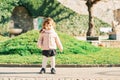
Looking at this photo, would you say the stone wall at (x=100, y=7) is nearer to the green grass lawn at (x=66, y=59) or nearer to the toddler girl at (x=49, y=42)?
the green grass lawn at (x=66, y=59)

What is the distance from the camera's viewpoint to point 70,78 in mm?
11695

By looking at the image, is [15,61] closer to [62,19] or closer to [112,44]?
[112,44]

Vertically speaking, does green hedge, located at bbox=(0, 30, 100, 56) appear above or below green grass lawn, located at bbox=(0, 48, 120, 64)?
above

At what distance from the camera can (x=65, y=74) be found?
12609mm

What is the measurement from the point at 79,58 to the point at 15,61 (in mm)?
2508

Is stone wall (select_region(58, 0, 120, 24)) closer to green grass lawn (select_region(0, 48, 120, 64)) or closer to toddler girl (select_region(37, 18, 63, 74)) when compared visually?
green grass lawn (select_region(0, 48, 120, 64))

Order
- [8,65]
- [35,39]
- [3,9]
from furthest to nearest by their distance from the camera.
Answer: [3,9], [35,39], [8,65]

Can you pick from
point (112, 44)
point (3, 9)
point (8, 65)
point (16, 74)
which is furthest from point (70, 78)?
point (3, 9)

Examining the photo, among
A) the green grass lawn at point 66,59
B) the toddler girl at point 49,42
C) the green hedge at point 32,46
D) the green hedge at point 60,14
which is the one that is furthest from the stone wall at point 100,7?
the toddler girl at point 49,42

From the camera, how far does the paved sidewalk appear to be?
11805mm

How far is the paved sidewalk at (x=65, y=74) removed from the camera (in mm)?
11805

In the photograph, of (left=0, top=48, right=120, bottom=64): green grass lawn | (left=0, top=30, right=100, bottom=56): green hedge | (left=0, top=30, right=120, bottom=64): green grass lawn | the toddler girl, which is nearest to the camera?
the toddler girl

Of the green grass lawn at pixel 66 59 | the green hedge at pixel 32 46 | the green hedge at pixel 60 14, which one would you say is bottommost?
the green grass lawn at pixel 66 59

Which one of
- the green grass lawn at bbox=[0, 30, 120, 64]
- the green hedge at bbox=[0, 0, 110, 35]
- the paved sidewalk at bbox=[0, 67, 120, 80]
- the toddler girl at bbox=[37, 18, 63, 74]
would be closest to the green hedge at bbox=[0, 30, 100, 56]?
the green grass lawn at bbox=[0, 30, 120, 64]
